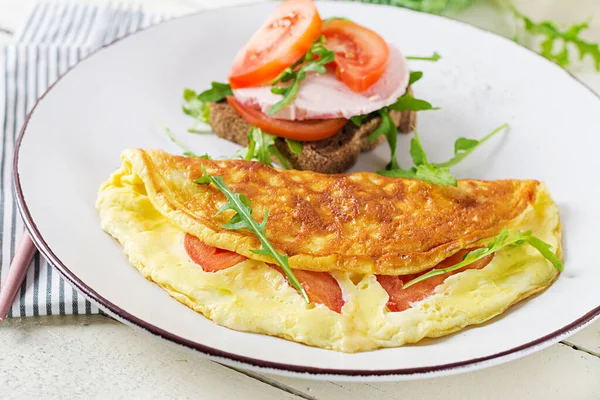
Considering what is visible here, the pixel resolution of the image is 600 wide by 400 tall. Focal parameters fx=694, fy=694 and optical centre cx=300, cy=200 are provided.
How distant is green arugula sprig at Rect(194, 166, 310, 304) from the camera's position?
10.3 feet

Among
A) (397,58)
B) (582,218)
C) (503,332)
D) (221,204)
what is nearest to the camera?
(503,332)

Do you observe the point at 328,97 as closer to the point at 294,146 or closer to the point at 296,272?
the point at 294,146

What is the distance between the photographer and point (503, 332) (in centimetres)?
308

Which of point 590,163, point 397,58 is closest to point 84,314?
point 397,58

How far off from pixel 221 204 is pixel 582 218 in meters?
2.01

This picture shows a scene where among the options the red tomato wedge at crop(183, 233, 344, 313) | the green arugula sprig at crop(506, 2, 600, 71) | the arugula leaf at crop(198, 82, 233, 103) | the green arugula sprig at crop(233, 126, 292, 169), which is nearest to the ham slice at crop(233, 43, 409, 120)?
the green arugula sprig at crop(233, 126, 292, 169)

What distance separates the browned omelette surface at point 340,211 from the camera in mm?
3279

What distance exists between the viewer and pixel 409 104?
4.60m

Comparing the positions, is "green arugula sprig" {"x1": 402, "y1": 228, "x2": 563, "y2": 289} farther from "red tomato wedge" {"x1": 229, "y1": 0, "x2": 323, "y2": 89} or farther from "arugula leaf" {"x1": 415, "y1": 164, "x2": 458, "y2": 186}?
"red tomato wedge" {"x1": 229, "y1": 0, "x2": 323, "y2": 89}

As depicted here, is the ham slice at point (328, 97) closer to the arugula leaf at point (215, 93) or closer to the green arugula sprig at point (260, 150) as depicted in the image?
the green arugula sprig at point (260, 150)

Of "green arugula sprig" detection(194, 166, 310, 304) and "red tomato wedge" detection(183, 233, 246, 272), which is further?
"red tomato wedge" detection(183, 233, 246, 272)

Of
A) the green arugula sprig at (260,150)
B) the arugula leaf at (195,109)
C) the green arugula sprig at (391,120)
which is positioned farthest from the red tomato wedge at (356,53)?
the arugula leaf at (195,109)

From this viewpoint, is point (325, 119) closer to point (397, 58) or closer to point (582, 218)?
point (397, 58)

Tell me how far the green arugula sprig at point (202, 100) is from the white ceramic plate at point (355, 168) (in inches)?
2.5
